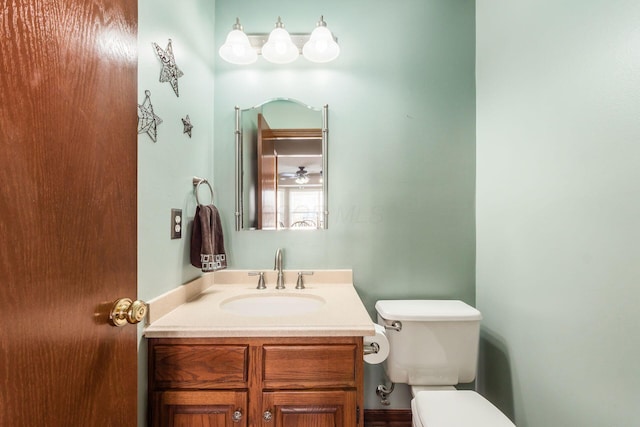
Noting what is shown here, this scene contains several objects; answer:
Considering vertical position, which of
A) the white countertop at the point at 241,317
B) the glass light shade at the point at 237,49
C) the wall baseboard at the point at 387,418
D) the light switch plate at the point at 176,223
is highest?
the glass light shade at the point at 237,49

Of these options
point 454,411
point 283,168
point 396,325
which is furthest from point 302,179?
point 454,411

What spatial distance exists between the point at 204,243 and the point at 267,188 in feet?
1.55

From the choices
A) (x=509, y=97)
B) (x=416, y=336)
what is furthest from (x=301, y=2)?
(x=416, y=336)

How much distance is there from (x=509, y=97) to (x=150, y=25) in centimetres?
154

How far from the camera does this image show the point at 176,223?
45.3 inches

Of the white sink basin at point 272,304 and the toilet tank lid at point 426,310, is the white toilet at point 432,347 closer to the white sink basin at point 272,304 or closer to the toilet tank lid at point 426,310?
the toilet tank lid at point 426,310

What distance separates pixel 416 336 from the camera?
4.17 ft

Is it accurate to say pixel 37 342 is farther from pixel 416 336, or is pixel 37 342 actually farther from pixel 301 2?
pixel 301 2

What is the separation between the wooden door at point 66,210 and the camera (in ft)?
1.32

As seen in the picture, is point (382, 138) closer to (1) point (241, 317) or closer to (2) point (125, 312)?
(1) point (241, 317)

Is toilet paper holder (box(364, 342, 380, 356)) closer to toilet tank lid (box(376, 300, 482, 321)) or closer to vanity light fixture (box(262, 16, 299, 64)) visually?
toilet tank lid (box(376, 300, 482, 321))

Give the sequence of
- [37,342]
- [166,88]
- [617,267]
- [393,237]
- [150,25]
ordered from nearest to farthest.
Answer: [37,342] < [617,267] < [150,25] < [166,88] < [393,237]

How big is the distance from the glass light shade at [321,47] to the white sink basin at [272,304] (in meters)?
1.24

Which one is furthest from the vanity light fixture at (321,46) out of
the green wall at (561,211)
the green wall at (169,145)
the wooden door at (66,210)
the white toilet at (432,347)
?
the white toilet at (432,347)
